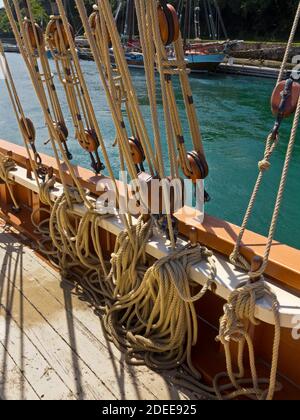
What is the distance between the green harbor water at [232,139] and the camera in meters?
5.37

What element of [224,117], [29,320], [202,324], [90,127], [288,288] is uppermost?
[90,127]

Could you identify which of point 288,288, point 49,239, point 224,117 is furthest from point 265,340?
point 224,117

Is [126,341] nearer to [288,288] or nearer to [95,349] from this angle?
[95,349]

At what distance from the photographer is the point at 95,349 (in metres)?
1.77

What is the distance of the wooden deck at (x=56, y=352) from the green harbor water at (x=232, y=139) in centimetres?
301

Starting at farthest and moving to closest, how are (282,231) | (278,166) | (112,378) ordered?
(278,166) < (282,231) < (112,378)

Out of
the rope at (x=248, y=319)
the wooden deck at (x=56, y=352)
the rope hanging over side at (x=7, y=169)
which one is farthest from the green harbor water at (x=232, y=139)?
the rope at (x=248, y=319)

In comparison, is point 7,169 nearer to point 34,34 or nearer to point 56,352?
point 34,34

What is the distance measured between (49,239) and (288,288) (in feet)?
4.78

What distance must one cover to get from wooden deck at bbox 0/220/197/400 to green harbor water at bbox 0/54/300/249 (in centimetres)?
301

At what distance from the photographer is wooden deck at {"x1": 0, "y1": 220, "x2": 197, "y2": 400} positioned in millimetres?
1568

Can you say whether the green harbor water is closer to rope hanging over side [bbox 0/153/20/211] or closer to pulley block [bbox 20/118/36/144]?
rope hanging over side [bbox 0/153/20/211]

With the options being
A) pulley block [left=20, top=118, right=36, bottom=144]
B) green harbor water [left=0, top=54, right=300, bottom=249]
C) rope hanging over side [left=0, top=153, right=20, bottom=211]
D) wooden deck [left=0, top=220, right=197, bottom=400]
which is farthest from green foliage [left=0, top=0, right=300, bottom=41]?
wooden deck [left=0, top=220, right=197, bottom=400]

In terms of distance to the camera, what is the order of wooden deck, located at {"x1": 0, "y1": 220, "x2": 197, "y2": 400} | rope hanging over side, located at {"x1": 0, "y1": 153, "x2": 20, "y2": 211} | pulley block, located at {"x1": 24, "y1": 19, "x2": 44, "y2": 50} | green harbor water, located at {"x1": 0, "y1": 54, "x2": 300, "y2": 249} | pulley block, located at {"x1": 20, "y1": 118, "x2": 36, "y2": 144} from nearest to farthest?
wooden deck, located at {"x1": 0, "y1": 220, "x2": 197, "y2": 400}
pulley block, located at {"x1": 24, "y1": 19, "x2": 44, "y2": 50}
pulley block, located at {"x1": 20, "y1": 118, "x2": 36, "y2": 144}
rope hanging over side, located at {"x1": 0, "y1": 153, "x2": 20, "y2": 211}
green harbor water, located at {"x1": 0, "y1": 54, "x2": 300, "y2": 249}
